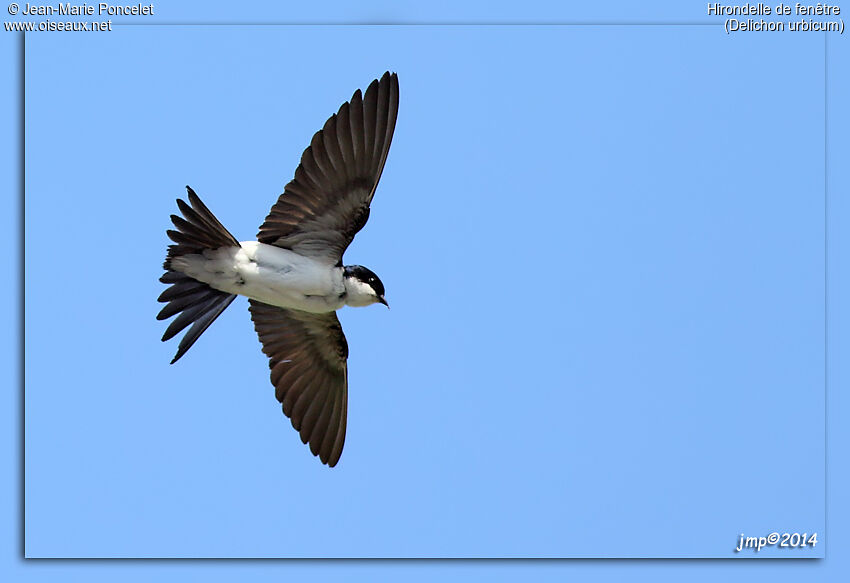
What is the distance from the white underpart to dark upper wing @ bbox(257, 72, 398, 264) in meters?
0.10

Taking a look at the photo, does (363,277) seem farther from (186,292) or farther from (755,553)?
(755,553)

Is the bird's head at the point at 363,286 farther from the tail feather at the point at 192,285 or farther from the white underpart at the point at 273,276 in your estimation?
the tail feather at the point at 192,285

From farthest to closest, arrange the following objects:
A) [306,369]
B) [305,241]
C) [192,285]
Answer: [306,369], [305,241], [192,285]

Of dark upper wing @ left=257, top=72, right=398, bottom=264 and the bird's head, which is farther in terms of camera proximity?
the bird's head

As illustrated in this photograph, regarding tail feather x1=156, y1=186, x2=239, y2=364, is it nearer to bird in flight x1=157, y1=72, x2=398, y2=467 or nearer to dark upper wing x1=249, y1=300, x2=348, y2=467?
bird in flight x1=157, y1=72, x2=398, y2=467

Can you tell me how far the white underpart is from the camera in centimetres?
750

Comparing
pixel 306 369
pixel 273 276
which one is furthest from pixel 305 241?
pixel 306 369

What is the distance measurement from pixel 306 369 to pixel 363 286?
1.10 metres

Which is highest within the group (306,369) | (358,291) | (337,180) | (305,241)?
(337,180)

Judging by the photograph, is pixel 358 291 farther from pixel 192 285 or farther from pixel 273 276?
pixel 192 285

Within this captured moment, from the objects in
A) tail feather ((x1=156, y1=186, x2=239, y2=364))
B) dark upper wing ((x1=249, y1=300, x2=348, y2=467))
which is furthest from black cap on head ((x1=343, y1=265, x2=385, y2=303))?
dark upper wing ((x1=249, y1=300, x2=348, y2=467))

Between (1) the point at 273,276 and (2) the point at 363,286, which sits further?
(2) the point at 363,286

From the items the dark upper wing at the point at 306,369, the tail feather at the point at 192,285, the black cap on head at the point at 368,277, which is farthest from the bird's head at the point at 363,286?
the dark upper wing at the point at 306,369

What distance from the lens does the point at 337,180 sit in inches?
299
